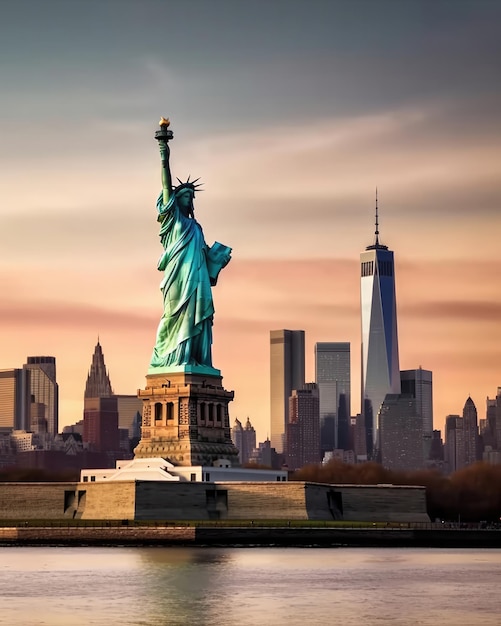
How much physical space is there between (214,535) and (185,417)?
22.1 meters

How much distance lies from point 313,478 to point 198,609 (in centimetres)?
10272

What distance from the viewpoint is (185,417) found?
127875 millimetres

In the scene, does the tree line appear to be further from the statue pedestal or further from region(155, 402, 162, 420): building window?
region(155, 402, 162, 420): building window

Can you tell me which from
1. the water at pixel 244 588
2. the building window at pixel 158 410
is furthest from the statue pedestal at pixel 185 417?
the water at pixel 244 588

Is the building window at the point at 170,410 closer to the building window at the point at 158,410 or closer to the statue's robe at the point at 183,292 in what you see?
the building window at the point at 158,410

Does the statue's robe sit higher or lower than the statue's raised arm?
lower

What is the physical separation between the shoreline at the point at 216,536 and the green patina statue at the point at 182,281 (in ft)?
77.3

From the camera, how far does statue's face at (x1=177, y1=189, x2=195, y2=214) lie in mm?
130125

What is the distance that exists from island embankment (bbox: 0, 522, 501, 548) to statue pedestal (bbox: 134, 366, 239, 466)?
14436mm

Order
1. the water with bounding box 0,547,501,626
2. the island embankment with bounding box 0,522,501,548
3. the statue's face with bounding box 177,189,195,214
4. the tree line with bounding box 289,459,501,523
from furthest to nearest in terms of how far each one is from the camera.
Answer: the tree line with bounding box 289,459,501,523 → the statue's face with bounding box 177,189,195,214 → the island embankment with bounding box 0,522,501,548 → the water with bounding box 0,547,501,626

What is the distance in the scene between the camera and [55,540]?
4299 inches

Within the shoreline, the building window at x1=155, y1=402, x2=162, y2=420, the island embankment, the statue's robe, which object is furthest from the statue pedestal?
the shoreline

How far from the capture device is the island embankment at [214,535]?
350 ft

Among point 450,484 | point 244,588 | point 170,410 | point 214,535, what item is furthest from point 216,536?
point 450,484
